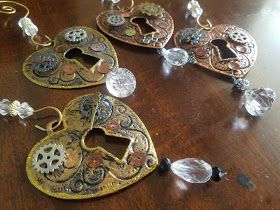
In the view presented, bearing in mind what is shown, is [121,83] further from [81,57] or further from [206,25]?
[206,25]

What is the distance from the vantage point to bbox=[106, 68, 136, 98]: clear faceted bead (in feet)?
2.44

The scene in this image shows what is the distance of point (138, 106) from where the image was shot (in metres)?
0.74

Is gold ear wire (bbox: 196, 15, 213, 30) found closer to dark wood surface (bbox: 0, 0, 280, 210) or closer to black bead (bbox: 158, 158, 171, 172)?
dark wood surface (bbox: 0, 0, 280, 210)

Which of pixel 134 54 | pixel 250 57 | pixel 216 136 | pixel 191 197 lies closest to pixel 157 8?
pixel 134 54

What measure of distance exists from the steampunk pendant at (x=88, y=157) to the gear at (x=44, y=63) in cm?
11

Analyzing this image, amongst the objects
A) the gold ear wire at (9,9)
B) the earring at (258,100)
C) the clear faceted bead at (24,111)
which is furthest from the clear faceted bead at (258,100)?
the gold ear wire at (9,9)

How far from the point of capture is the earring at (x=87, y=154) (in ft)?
2.00

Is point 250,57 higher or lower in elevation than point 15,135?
higher

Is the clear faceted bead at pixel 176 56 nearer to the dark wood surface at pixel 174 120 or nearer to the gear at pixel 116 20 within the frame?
the dark wood surface at pixel 174 120

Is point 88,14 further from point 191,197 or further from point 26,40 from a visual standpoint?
point 191,197

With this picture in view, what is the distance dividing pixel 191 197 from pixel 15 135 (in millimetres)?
354

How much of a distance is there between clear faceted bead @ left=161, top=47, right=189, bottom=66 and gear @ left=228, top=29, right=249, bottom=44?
0.13 m

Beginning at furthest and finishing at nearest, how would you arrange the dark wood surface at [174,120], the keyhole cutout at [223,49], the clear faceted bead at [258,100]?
the keyhole cutout at [223,49] < the clear faceted bead at [258,100] < the dark wood surface at [174,120]

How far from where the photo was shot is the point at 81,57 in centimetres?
82
